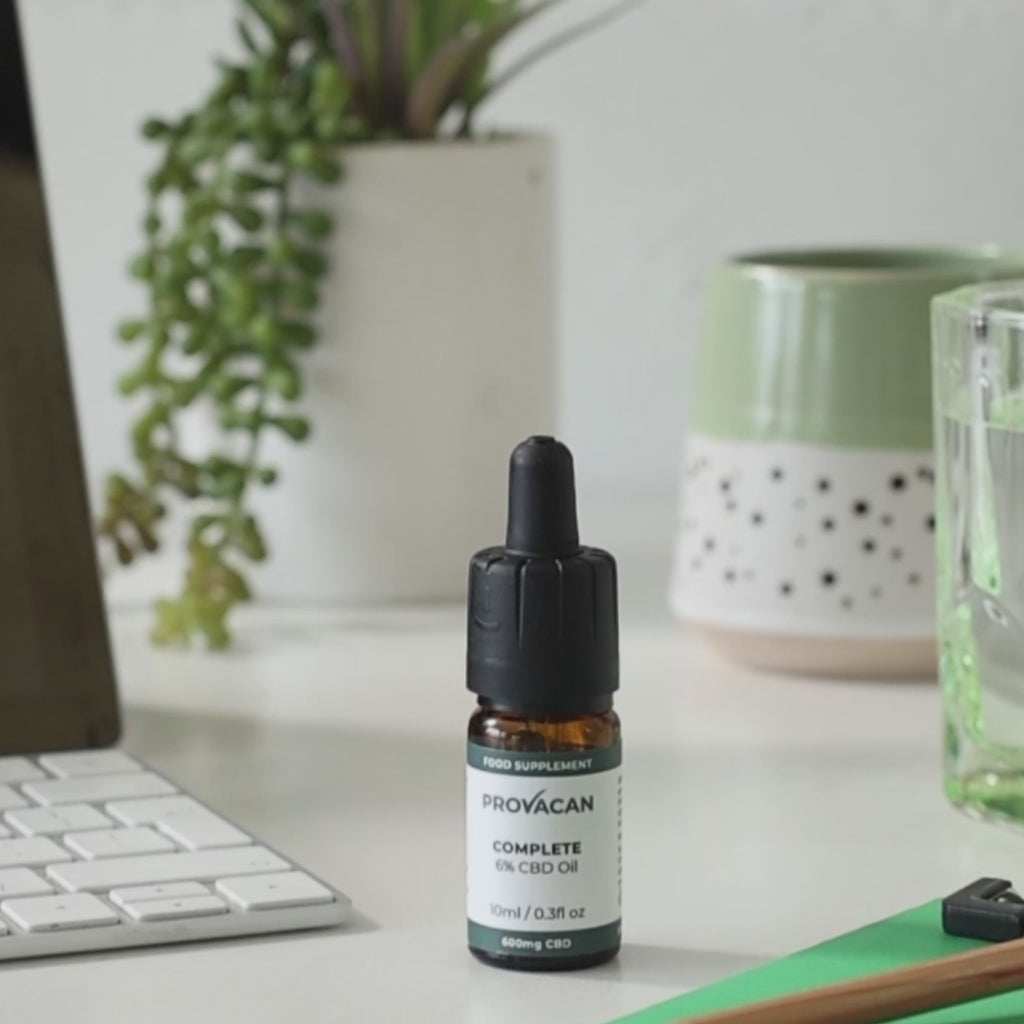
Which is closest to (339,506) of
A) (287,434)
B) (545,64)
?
(287,434)

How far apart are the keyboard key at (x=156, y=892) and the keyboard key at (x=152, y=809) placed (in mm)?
61

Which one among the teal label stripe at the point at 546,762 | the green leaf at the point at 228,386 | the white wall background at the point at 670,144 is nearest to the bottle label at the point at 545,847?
the teal label stripe at the point at 546,762

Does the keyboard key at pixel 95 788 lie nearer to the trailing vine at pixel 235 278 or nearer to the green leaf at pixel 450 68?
the trailing vine at pixel 235 278

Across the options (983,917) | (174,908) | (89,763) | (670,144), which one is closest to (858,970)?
(983,917)

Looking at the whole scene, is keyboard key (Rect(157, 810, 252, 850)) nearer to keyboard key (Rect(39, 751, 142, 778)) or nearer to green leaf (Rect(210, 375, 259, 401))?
keyboard key (Rect(39, 751, 142, 778))

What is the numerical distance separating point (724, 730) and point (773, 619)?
63 mm

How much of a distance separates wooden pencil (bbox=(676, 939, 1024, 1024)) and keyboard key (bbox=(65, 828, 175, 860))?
19 cm

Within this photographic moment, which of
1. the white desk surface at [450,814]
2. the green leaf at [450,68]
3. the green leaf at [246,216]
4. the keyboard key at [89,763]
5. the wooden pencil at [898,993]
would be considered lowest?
the white desk surface at [450,814]

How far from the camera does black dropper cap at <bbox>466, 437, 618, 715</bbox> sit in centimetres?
47

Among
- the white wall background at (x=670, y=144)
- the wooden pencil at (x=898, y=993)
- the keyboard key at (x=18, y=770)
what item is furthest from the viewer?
the white wall background at (x=670, y=144)

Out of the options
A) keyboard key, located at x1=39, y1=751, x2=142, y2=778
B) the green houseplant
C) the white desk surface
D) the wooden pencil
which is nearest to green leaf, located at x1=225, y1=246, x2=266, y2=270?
the green houseplant

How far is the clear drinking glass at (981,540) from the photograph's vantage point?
59 centimetres

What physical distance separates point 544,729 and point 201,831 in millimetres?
125

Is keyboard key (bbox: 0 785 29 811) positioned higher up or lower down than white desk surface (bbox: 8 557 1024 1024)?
higher up
